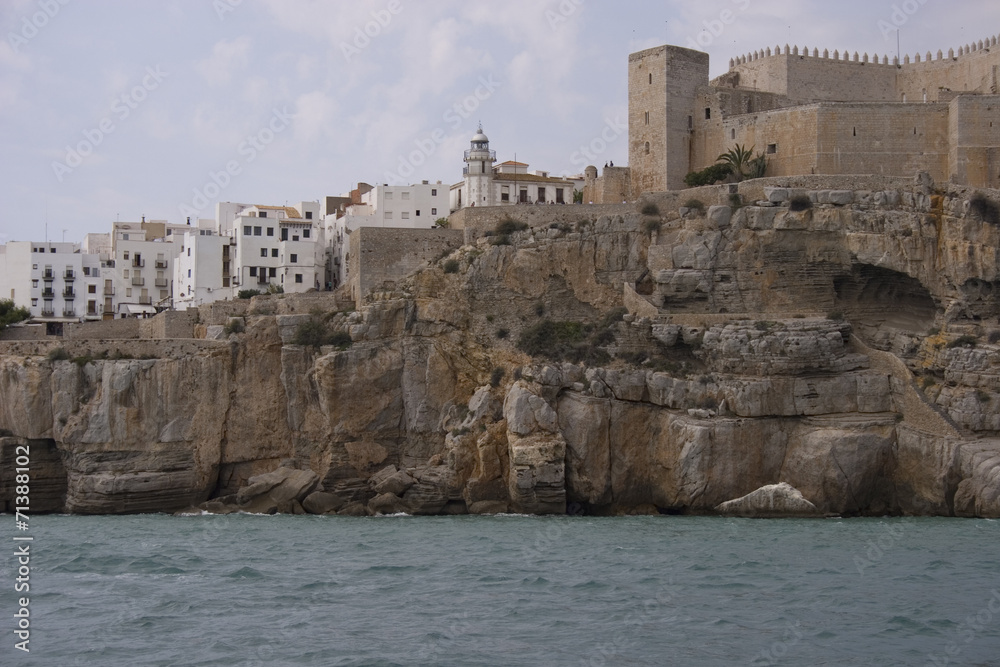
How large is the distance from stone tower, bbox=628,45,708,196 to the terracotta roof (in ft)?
24.3

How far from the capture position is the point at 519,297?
135 ft

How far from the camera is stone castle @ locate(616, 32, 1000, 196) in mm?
42875

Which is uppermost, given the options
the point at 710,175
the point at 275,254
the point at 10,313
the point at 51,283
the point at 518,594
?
the point at 710,175

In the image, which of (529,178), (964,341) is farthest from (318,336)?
(964,341)

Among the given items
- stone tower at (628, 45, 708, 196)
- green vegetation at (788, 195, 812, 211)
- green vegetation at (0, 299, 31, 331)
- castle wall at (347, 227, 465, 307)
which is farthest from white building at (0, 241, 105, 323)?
green vegetation at (788, 195, 812, 211)

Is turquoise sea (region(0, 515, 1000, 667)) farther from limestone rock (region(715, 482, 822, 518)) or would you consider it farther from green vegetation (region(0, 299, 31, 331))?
green vegetation (region(0, 299, 31, 331))

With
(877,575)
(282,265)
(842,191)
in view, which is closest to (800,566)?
(877,575)

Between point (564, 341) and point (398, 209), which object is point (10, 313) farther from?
point (564, 341)

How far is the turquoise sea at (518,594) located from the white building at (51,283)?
23.3m

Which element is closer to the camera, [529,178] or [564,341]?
[564,341]

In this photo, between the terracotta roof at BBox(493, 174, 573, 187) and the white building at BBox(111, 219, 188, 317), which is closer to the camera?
the terracotta roof at BBox(493, 174, 573, 187)

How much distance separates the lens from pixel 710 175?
43969 mm

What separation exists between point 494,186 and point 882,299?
17.5 m

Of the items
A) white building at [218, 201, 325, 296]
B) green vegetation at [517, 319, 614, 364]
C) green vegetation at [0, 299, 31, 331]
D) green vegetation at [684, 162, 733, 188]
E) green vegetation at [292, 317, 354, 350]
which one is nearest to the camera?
green vegetation at [517, 319, 614, 364]
